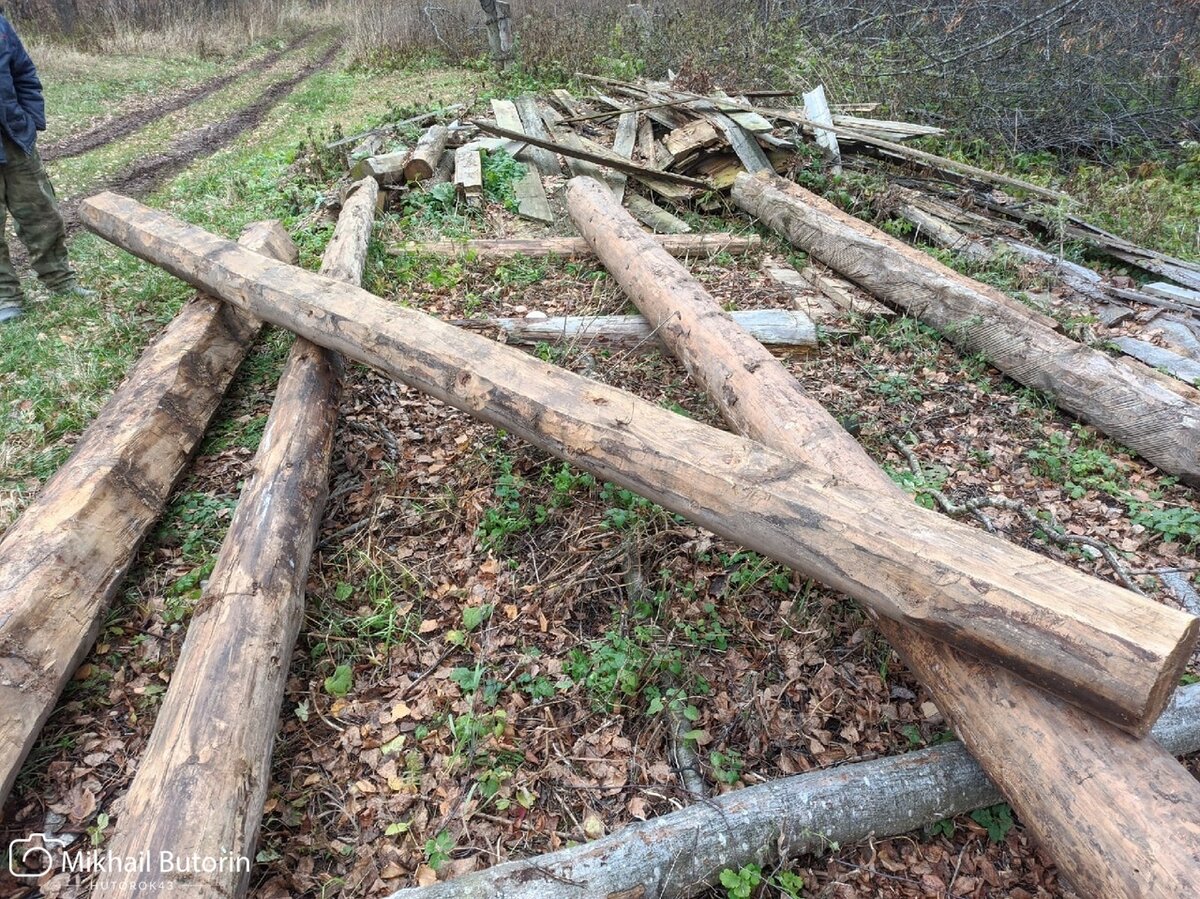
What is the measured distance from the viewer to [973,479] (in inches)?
150

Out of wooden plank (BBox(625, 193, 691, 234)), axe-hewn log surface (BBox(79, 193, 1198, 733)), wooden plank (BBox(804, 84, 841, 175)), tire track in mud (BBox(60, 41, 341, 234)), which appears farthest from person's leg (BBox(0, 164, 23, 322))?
wooden plank (BBox(804, 84, 841, 175))

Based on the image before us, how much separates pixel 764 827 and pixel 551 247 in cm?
491

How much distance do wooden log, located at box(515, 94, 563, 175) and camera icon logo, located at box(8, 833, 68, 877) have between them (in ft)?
23.5

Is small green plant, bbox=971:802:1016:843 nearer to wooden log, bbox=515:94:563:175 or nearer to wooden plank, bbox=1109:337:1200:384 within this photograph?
wooden plank, bbox=1109:337:1200:384

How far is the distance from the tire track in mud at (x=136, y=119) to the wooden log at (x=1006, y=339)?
964cm

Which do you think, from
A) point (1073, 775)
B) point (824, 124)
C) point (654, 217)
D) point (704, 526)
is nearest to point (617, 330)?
point (704, 526)

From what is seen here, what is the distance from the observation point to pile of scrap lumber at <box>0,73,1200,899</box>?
1.88 metres

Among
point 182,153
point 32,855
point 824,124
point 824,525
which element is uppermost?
point 824,124

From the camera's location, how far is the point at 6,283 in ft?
18.0

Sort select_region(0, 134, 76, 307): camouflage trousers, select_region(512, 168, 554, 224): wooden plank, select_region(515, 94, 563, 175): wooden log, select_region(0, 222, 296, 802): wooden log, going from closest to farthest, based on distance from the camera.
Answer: select_region(0, 222, 296, 802): wooden log
select_region(0, 134, 76, 307): camouflage trousers
select_region(512, 168, 554, 224): wooden plank
select_region(515, 94, 563, 175): wooden log

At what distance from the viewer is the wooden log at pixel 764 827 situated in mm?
2020

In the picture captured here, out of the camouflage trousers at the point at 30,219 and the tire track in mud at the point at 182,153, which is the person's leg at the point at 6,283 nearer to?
the camouflage trousers at the point at 30,219

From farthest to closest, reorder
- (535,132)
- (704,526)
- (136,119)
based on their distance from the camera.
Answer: (136,119)
(535,132)
(704,526)

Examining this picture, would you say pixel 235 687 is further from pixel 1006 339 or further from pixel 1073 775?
pixel 1006 339
